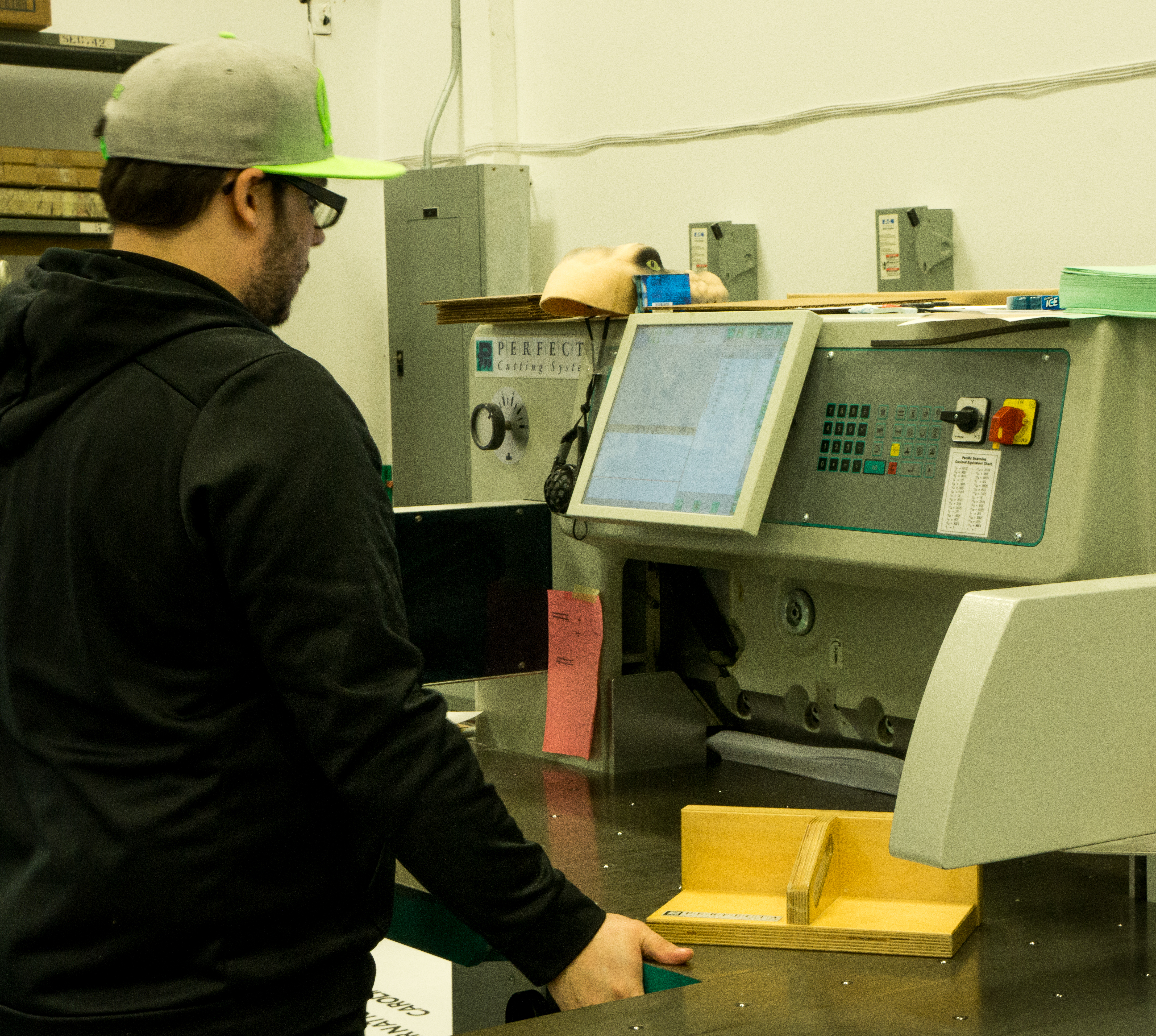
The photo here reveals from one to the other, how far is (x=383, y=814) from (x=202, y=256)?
17.5 inches

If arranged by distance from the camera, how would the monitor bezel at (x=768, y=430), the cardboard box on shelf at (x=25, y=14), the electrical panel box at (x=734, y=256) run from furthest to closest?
the cardboard box on shelf at (x=25, y=14) < the electrical panel box at (x=734, y=256) < the monitor bezel at (x=768, y=430)

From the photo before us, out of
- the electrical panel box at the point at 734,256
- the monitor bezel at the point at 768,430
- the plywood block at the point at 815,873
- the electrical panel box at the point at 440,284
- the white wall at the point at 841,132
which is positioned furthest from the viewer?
the electrical panel box at the point at 440,284

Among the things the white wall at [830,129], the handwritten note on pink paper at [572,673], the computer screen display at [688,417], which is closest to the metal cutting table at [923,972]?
the handwritten note on pink paper at [572,673]

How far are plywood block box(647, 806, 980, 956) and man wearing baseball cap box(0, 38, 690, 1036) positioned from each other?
233 mm

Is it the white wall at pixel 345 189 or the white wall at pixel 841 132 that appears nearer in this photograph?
the white wall at pixel 841 132

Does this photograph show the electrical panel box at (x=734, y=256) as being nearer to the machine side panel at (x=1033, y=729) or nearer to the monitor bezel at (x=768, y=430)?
the monitor bezel at (x=768, y=430)

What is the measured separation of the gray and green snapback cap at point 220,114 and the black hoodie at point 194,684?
9 centimetres

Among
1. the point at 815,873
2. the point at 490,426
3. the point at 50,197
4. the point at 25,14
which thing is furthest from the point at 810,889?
the point at 25,14

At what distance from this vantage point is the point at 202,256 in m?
1.03

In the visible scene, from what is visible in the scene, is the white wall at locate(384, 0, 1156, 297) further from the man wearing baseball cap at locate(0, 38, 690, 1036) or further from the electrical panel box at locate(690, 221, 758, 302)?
the man wearing baseball cap at locate(0, 38, 690, 1036)

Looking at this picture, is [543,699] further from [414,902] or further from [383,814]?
[383,814]

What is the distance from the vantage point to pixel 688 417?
5.11ft

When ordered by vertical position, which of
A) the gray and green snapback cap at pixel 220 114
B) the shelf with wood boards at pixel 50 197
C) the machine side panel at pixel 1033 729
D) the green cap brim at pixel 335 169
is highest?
the shelf with wood boards at pixel 50 197

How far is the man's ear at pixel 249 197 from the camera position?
3.39 feet
